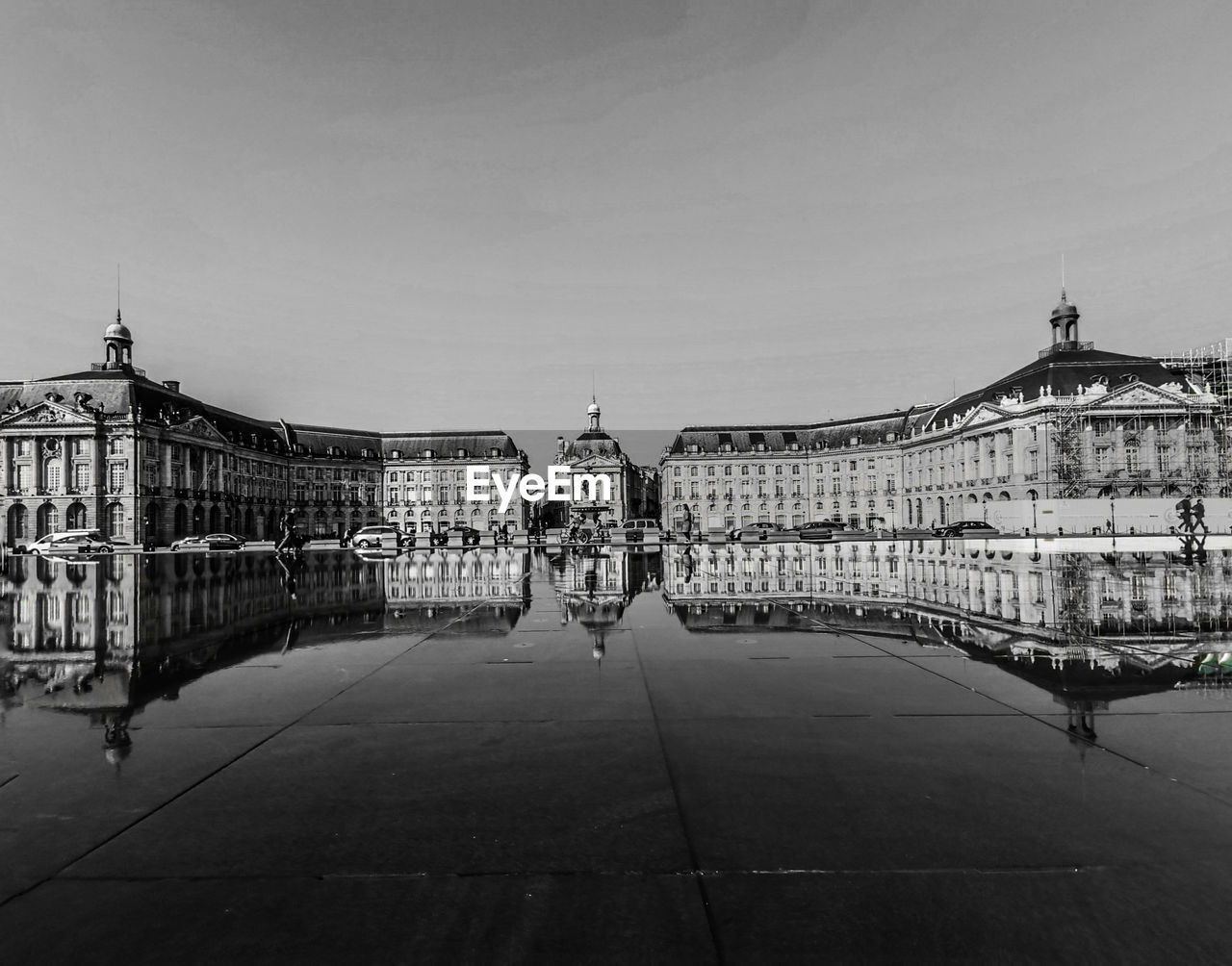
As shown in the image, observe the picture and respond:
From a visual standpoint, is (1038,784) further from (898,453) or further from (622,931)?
(898,453)

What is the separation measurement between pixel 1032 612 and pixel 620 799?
33.6 ft

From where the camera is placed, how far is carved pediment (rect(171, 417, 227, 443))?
75.7 meters

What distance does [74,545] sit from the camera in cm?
5231

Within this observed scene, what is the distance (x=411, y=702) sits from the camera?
6.30 meters

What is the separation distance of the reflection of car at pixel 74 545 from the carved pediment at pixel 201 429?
21.6 m

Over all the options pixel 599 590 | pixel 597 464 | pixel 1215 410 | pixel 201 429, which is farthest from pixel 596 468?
pixel 599 590

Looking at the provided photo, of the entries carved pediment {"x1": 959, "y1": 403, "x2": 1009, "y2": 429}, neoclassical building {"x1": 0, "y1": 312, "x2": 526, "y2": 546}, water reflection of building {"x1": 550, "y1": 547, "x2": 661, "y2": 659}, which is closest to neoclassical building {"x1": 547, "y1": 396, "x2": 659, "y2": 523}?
neoclassical building {"x1": 0, "y1": 312, "x2": 526, "y2": 546}

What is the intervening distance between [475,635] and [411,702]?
148 inches

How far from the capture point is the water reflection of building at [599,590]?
11164mm

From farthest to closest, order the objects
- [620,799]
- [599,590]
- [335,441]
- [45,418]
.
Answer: [335,441] → [45,418] → [599,590] → [620,799]

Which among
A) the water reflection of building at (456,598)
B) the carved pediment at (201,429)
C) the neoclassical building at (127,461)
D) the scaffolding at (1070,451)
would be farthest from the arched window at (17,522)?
the scaffolding at (1070,451)

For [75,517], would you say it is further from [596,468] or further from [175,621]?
[175,621]

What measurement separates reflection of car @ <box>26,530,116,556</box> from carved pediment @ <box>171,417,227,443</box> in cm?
2160

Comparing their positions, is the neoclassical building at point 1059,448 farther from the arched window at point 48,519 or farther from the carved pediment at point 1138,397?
the arched window at point 48,519
